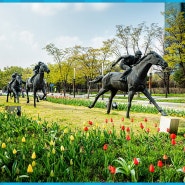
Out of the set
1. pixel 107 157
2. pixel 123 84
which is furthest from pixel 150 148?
pixel 123 84

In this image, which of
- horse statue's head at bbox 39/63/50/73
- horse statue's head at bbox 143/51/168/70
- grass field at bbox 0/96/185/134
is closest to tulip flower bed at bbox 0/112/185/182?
grass field at bbox 0/96/185/134

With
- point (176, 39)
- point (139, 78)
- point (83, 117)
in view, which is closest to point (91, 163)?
point (83, 117)

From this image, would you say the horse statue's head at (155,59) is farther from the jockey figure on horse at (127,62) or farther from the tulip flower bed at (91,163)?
the tulip flower bed at (91,163)

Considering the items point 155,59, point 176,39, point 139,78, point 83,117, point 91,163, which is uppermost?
point 176,39

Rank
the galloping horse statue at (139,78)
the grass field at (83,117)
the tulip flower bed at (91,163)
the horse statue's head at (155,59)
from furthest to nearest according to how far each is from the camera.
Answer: the galloping horse statue at (139,78) < the horse statue's head at (155,59) < the grass field at (83,117) < the tulip flower bed at (91,163)

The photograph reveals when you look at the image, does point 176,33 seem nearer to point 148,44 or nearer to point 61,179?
point 148,44

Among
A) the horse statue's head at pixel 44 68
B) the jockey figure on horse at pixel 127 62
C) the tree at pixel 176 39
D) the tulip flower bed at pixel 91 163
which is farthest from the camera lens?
the tree at pixel 176 39

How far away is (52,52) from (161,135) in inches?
1557

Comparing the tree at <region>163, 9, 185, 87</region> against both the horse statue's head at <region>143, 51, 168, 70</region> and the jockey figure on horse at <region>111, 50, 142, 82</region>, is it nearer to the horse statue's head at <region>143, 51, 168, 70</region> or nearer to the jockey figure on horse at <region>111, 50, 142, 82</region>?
the jockey figure on horse at <region>111, 50, 142, 82</region>

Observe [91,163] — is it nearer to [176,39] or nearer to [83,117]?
[83,117]

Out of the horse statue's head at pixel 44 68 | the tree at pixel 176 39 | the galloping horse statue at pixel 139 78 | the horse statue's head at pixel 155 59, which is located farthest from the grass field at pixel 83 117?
the tree at pixel 176 39

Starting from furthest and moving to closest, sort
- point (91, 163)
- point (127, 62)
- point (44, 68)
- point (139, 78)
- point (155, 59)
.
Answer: point (44, 68), point (127, 62), point (139, 78), point (155, 59), point (91, 163)

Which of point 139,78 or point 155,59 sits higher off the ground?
point 155,59

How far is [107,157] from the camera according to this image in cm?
454
